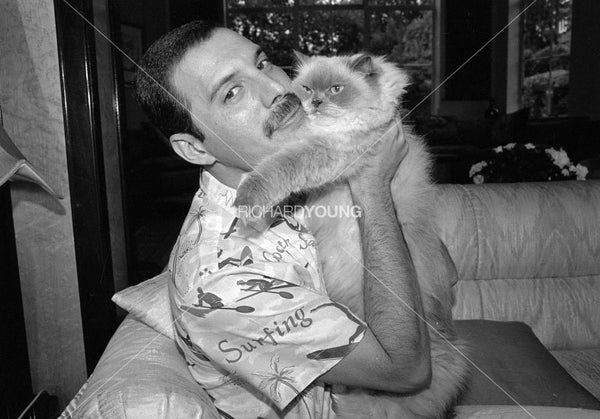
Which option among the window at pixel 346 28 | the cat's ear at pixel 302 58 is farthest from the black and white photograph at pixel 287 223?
the window at pixel 346 28

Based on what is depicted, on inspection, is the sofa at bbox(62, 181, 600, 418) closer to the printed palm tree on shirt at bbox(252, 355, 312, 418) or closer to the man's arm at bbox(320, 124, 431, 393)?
the man's arm at bbox(320, 124, 431, 393)

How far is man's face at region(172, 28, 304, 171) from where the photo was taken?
126 cm

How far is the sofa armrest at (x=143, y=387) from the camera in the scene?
1.06 meters

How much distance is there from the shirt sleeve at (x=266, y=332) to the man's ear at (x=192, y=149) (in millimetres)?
473

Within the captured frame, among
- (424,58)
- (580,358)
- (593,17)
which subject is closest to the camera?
(580,358)

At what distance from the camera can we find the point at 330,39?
19.7ft

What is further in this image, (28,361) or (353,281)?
(28,361)

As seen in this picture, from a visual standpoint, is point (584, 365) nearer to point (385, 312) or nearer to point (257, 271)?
point (385, 312)

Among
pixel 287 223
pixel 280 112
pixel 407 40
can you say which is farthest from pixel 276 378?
pixel 407 40

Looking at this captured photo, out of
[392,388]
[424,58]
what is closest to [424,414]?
[392,388]

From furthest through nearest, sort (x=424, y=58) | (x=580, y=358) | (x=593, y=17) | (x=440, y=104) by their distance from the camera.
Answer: (x=424, y=58) < (x=440, y=104) < (x=593, y=17) < (x=580, y=358)

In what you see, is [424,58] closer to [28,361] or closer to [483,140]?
[483,140]

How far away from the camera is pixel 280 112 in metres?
1.37

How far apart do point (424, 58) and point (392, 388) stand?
485cm
